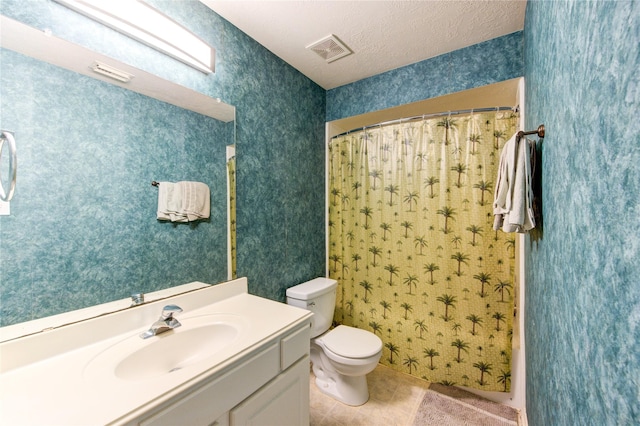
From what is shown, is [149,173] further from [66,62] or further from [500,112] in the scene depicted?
[500,112]

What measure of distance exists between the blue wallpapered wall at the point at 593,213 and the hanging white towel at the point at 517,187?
6.0 inches

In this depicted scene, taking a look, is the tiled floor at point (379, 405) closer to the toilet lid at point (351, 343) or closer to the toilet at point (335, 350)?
the toilet at point (335, 350)

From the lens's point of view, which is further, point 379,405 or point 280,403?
point 379,405

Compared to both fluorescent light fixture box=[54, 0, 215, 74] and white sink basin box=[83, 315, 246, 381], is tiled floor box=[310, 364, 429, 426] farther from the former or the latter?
fluorescent light fixture box=[54, 0, 215, 74]

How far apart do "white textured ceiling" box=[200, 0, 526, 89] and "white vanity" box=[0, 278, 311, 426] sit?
5.08 feet

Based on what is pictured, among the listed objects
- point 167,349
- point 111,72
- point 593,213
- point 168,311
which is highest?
point 111,72

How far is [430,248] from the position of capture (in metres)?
1.84

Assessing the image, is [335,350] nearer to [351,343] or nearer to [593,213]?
[351,343]

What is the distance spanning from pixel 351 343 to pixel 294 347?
71cm

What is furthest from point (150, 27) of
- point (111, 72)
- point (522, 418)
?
point (522, 418)

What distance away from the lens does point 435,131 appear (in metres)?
1.81

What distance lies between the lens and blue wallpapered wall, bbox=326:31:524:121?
5.30ft

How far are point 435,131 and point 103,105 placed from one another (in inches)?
73.0

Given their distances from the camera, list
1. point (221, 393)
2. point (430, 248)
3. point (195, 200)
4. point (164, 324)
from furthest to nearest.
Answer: point (430, 248) → point (195, 200) → point (164, 324) → point (221, 393)
